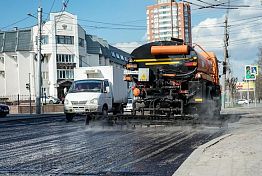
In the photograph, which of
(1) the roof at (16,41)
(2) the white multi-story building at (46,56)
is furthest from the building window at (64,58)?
(1) the roof at (16,41)

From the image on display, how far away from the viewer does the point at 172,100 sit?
1545 centimetres

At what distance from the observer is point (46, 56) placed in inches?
3162

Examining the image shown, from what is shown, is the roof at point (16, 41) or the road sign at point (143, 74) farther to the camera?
the roof at point (16, 41)

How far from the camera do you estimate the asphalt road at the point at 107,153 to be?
293 inches

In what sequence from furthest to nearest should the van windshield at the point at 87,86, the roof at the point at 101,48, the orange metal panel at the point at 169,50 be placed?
the roof at the point at 101,48 → the van windshield at the point at 87,86 → the orange metal panel at the point at 169,50

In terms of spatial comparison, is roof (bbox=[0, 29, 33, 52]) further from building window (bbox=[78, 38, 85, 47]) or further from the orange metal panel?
the orange metal panel

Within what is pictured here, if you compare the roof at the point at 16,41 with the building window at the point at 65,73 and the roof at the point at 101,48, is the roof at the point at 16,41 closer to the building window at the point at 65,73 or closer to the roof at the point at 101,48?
the building window at the point at 65,73

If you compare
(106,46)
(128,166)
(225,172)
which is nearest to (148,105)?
(128,166)

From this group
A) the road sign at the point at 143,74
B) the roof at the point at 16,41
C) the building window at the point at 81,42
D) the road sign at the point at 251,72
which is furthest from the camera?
the building window at the point at 81,42

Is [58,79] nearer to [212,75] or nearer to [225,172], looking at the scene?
[212,75]

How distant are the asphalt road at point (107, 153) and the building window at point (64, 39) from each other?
219 feet

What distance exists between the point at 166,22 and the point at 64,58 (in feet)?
124

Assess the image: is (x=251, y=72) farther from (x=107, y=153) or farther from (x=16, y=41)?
(x=16, y=41)

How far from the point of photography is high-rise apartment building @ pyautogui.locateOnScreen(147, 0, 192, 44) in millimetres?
41156
